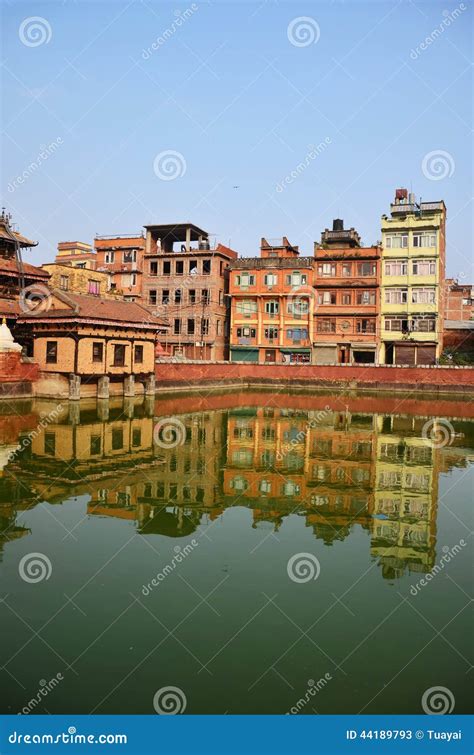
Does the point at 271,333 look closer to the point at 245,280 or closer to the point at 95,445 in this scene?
the point at 245,280

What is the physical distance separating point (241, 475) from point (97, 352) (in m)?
→ 20.2

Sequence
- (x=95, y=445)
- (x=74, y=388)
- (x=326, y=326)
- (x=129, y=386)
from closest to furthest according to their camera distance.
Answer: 1. (x=95, y=445)
2. (x=74, y=388)
3. (x=129, y=386)
4. (x=326, y=326)

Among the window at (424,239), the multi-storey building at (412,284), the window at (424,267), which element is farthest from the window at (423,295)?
the window at (424,239)

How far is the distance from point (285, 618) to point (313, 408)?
91.8 feet

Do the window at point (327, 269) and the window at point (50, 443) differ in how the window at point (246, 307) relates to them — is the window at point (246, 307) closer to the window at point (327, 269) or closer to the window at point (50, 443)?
the window at point (327, 269)

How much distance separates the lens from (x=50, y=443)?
65.4ft

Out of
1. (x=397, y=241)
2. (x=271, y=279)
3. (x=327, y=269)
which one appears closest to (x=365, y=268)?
(x=327, y=269)

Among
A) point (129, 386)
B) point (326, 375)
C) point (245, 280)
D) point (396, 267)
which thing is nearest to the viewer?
point (129, 386)

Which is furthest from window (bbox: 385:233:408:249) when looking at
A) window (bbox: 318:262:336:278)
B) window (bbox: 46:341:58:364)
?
window (bbox: 46:341:58:364)

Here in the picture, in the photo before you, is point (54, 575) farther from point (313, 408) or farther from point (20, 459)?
point (313, 408)

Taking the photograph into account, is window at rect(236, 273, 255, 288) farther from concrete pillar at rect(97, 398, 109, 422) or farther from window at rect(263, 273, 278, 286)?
concrete pillar at rect(97, 398, 109, 422)

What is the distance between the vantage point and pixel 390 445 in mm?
22172

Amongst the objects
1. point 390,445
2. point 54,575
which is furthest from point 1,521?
point 390,445

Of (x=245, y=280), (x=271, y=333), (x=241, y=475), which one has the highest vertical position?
(x=245, y=280)
